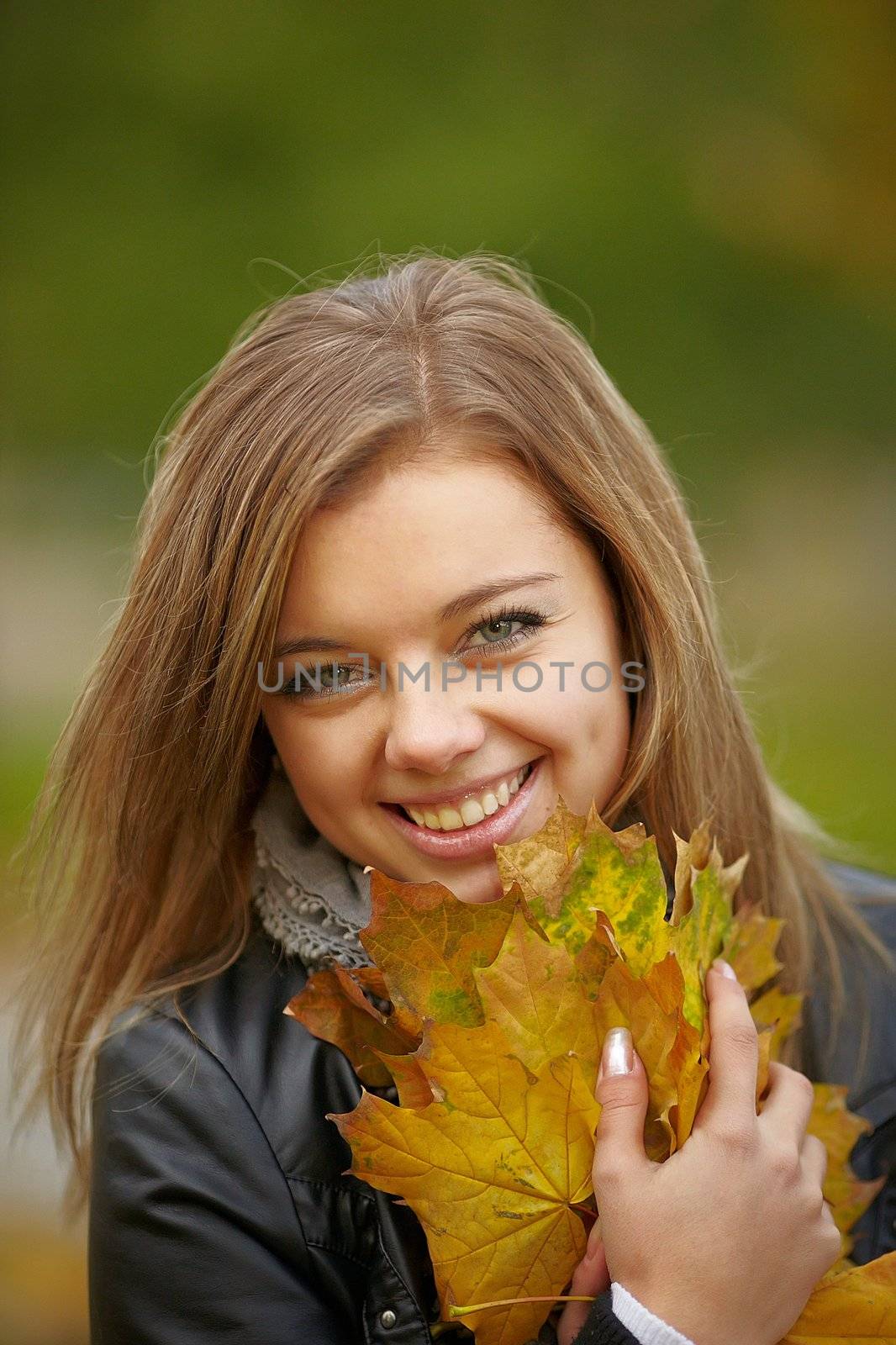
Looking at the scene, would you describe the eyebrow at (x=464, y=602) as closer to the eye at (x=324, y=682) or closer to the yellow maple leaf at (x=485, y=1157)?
the eye at (x=324, y=682)

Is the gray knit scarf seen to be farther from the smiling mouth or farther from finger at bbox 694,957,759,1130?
finger at bbox 694,957,759,1130

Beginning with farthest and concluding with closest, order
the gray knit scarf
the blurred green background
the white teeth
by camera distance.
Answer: the blurred green background
the gray knit scarf
the white teeth

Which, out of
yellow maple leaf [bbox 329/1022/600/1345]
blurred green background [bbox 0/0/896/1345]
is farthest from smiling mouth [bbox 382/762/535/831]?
blurred green background [bbox 0/0/896/1345]

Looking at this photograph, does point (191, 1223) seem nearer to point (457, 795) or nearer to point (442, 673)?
point (457, 795)

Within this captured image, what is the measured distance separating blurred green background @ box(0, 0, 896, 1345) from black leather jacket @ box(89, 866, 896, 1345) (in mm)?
5535

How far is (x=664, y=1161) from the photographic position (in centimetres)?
127

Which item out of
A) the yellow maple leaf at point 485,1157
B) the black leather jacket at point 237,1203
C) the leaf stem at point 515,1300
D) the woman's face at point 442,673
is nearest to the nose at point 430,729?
the woman's face at point 442,673

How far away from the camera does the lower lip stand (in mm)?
1543

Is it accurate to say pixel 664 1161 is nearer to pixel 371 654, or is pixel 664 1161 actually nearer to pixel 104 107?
pixel 371 654

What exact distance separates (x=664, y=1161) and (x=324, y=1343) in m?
0.52

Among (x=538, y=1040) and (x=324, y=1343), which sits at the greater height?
(x=538, y=1040)

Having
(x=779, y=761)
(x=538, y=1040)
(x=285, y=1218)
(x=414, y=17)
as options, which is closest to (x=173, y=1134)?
(x=285, y=1218)

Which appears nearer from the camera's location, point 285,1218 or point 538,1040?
point 538,1040

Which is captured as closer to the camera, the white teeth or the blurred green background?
the white teeth
